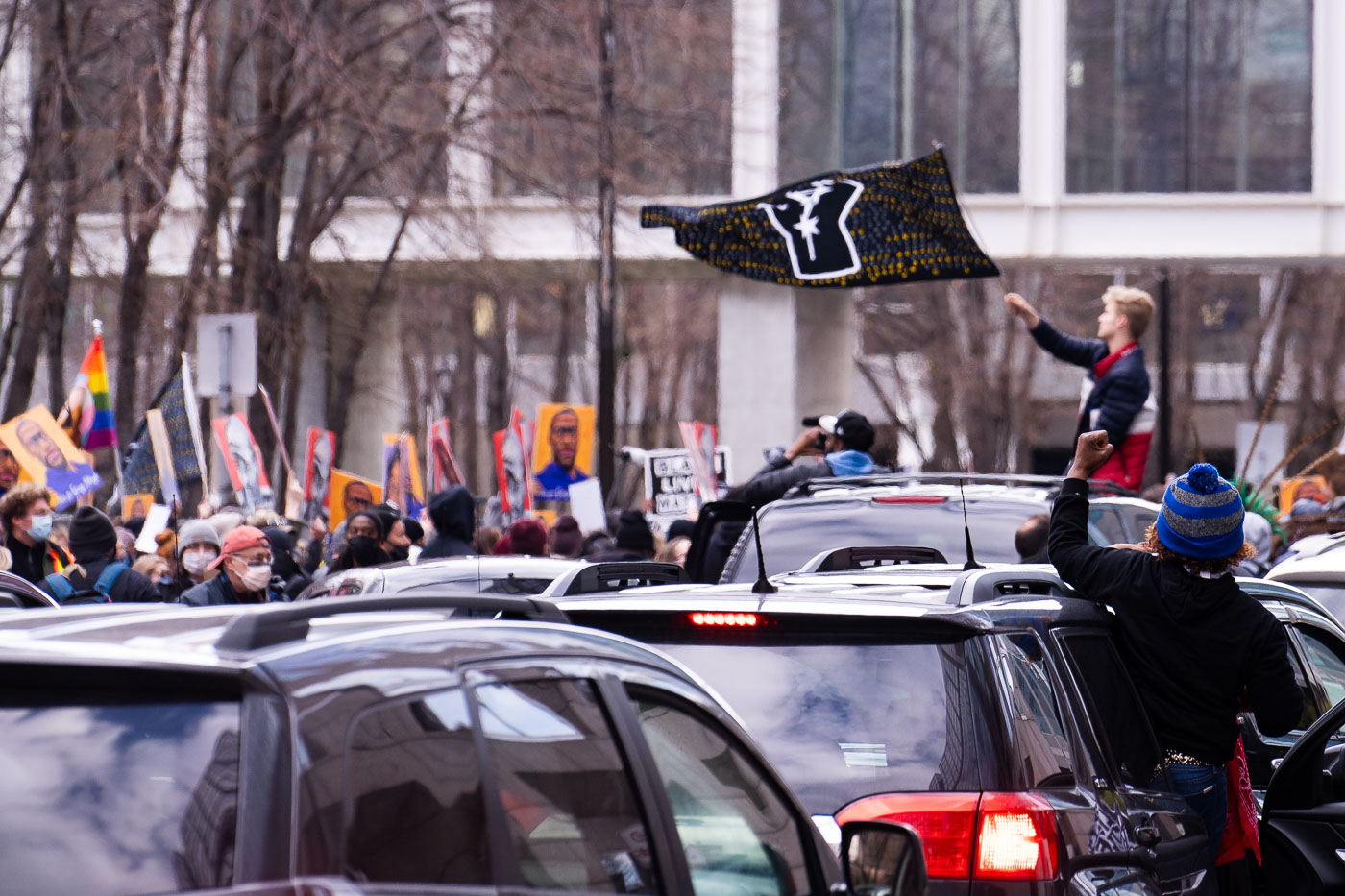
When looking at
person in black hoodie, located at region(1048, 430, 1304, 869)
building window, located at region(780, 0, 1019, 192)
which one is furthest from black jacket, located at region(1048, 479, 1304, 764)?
building window, located at region(780, 0, 1019, 192)

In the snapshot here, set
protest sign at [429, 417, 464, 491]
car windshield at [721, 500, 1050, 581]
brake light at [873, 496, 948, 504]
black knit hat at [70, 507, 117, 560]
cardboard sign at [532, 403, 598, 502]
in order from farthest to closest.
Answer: protest sign at [429, 417, 464, 491]
cardboard sign at [532, 403, 598, 502]
black knit hat at [70, 507, 117, 560]
brake light at [873, 496, 948, 504]
car windshield at [721, 500, 1050, 581]

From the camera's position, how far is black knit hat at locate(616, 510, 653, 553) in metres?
14.4

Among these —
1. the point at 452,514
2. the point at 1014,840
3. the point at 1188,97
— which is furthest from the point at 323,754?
the point at 1188,97

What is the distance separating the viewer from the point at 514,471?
21.5 metres

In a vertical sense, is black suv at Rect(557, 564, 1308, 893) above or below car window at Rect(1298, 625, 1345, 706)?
above

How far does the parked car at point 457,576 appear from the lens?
10258mm

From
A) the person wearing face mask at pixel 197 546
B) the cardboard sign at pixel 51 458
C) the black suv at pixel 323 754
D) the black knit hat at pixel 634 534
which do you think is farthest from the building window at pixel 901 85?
the black suv at pixel 323 754

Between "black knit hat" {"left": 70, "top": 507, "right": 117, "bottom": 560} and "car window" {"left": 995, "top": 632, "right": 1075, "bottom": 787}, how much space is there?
6.56 meters

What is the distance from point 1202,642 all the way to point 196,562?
23.4ft

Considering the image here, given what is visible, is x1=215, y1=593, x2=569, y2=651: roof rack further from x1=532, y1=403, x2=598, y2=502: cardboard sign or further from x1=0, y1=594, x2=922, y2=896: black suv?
x1=532, y1=403, x2=598, y2=502: cardboard sign

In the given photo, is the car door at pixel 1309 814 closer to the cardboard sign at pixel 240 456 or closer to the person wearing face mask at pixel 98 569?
the person wearing face mask at pixel 98 569

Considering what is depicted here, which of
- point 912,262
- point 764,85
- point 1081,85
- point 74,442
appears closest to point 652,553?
point 912,262

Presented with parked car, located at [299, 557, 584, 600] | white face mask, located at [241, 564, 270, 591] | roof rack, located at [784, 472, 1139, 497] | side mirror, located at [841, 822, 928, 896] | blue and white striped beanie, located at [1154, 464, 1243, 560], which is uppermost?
blue and white striped beanie, located at [1154, 464, 1243, 560]

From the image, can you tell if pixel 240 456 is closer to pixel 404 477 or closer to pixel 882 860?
pixel 404 477
